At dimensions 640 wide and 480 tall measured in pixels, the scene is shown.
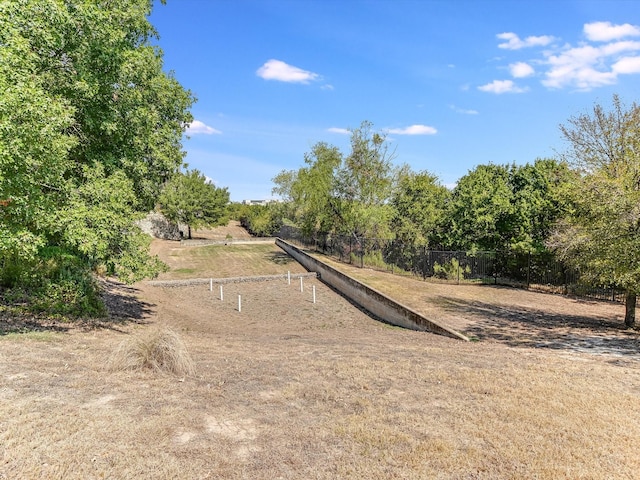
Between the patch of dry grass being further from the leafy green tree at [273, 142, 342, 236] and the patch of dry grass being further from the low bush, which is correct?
the low bush

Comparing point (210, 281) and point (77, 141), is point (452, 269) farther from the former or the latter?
point (77, 141)

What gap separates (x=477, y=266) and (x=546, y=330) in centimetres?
1162

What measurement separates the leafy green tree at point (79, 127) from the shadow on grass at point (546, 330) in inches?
409

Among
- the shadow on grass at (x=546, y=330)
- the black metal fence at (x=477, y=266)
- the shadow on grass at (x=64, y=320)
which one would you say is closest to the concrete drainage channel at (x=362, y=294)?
the shadow on grass at (x=546, y=330)

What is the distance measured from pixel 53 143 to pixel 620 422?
33.7ft

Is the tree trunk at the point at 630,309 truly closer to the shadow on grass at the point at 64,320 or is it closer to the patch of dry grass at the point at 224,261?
the shadow on grass at the point at 64,320

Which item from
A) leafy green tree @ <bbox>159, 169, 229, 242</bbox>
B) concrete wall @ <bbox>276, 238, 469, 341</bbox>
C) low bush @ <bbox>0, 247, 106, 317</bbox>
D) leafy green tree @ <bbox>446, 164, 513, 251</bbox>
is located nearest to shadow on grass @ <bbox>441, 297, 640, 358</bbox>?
concrete wall @ <bbox>276, 238, 469, 341</bbox>

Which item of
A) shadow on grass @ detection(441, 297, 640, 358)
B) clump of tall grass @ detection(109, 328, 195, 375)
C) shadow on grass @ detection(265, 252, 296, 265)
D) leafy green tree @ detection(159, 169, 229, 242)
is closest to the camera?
clump of tall grass @ detection(109, 328, 195, 375)

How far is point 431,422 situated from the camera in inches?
201

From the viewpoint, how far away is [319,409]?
548 centimetres

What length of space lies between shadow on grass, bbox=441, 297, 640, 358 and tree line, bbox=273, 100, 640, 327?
4.66ft

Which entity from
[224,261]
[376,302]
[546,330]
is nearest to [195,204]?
[224,261]

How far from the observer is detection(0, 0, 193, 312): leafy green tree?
7.03 meters

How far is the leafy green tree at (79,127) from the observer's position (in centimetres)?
703
